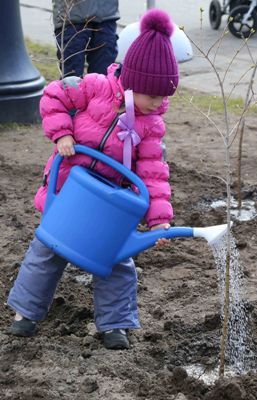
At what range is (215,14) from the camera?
1130cm

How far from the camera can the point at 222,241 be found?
3377mm

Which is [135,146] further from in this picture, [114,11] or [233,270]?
[114,11]

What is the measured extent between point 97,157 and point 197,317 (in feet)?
2.94

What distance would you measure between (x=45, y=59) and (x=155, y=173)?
6.06 meters

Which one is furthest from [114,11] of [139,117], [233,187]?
[139,117]

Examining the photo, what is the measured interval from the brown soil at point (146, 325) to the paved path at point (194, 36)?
1834 mm

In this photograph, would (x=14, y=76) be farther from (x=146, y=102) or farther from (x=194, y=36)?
(x=194, y=36)

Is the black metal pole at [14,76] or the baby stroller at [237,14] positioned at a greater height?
the black metal pole at [14,76]

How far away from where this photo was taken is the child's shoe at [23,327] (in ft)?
11.5

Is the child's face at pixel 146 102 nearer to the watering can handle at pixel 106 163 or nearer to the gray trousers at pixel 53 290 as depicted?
the watering can handle at pixel 106 163

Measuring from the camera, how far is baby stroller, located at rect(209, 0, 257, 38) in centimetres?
1054

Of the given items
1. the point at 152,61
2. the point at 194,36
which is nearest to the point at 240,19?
Result: the point at 194,36

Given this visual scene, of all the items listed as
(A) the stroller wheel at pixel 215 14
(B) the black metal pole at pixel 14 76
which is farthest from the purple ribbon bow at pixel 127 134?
(A) the stroller wheel at pixel 215 14

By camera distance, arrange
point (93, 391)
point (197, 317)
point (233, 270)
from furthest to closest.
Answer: point (233, 270), point (197, 317), point (93, 391)
